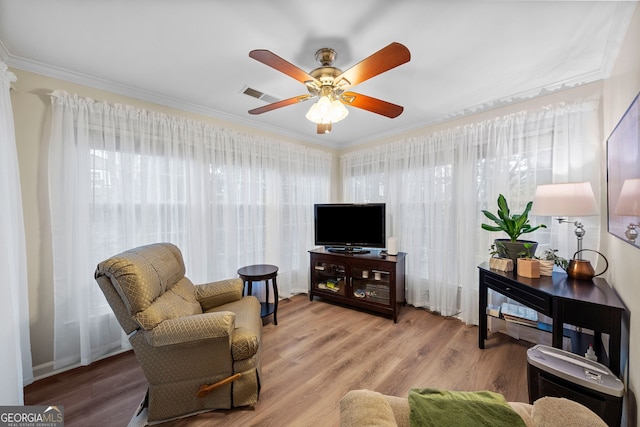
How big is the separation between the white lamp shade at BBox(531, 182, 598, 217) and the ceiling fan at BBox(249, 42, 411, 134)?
4.32 ft

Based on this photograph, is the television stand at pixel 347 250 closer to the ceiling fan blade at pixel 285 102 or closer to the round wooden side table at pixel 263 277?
the round wooden side table at pixel 263 277

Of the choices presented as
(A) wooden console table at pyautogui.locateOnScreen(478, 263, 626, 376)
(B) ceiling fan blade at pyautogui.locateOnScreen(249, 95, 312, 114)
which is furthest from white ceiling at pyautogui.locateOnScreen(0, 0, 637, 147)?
(A) wooden console table at pyautogui.locateOnScreen(478, 263, 626, 376)

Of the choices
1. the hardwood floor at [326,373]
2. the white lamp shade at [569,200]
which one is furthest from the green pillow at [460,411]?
the white lamp shade at [569,200]

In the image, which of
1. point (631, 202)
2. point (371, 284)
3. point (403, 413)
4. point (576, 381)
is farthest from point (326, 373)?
point (631, 202)

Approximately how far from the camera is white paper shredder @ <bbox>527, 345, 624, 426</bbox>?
113 centimetres

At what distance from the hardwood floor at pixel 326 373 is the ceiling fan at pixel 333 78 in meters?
1.98

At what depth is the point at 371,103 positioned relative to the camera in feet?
5.85

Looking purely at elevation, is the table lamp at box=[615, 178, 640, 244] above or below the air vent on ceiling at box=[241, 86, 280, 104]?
below

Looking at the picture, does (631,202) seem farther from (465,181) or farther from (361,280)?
(361,280)

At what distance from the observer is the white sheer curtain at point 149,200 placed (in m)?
1.93

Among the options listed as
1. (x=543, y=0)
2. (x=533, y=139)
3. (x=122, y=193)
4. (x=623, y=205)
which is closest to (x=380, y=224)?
(x=533, y=139)

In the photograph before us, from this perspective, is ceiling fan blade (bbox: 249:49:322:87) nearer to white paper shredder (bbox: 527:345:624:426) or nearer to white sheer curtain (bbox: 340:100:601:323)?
white sheer curtain (bbox: 340:100:601:323)

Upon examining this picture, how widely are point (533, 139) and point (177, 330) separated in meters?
3.37

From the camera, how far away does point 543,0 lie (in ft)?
4.15
